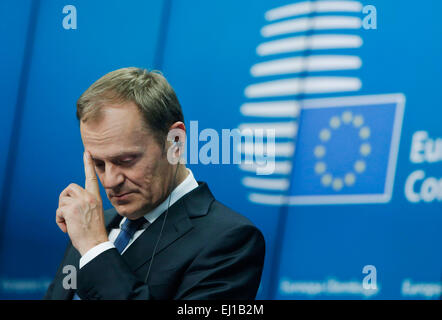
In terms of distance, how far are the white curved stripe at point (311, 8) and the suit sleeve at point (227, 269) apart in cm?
151

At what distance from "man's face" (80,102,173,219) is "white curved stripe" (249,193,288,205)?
1142mm

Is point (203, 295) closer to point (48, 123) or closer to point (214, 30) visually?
point (48, 123)

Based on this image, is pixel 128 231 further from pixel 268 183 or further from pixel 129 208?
pixel 268 183

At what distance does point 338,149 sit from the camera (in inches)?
100

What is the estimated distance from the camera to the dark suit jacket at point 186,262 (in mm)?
1187

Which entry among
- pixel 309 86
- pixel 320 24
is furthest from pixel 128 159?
pixel 320 24

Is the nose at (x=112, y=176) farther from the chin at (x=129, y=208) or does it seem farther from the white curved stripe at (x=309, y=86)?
the white curved stripe at (x=309, y=86)

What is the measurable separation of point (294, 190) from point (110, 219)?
1.23 metres

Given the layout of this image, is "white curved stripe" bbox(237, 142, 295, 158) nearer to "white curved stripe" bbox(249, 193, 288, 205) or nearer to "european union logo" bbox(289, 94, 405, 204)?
"european union logo" bbox(289, 94, 405, 204)

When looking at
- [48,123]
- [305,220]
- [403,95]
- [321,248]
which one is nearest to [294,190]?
[305,220]

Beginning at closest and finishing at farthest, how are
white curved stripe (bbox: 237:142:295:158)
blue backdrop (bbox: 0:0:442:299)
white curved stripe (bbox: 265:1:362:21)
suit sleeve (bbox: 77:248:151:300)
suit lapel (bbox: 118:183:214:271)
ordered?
1. suit sleeve (bbox: 77:248:151:300)
2. suit lapel (bbox: 118:183:214:271)
3. blue backdrop (bbox: 0:0:442:299)
4. white curved stripe (bbox: 237:142:295:158)
5. white curved stripe (bbox: 265:1:362:21)

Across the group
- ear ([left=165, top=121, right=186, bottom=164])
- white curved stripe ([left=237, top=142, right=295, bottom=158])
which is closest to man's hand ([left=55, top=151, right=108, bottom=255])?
ear ([left=165, top=121, right=186, bottom=164])

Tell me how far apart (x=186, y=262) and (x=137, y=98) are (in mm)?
439

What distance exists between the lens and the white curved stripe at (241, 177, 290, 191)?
249 cm
